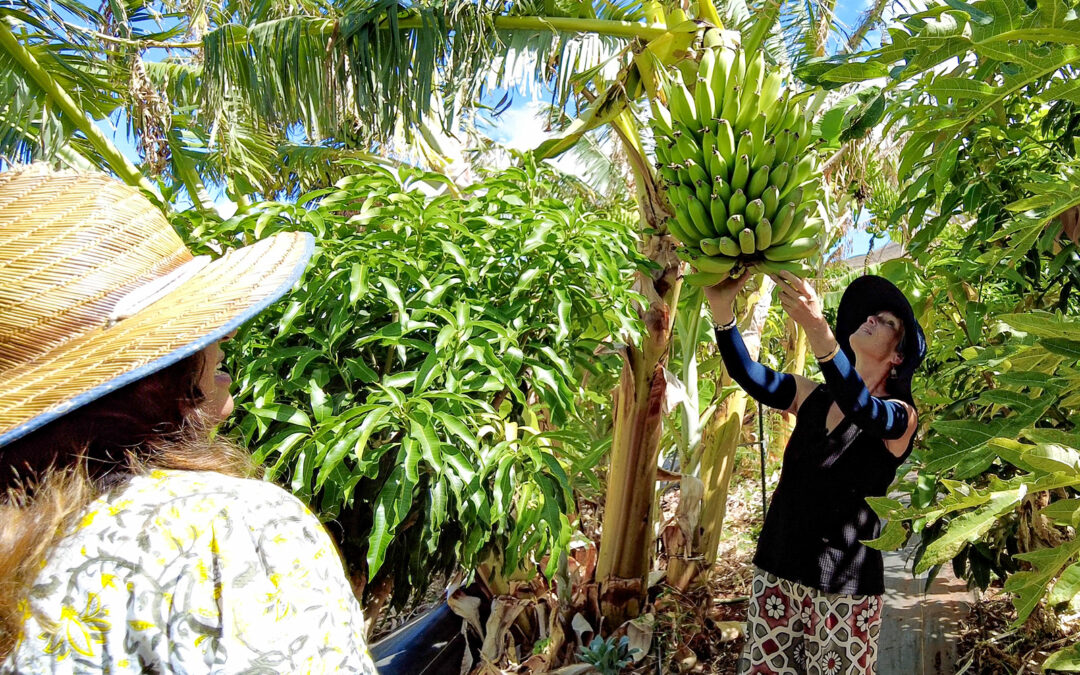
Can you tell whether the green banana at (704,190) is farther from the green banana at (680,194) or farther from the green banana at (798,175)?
the green banana at (798,175)

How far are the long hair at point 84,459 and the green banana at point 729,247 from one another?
1.12 m

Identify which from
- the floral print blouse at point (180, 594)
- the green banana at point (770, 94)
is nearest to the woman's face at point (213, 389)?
the floral print blouse at point (180, 594)

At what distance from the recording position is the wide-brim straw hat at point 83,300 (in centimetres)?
92

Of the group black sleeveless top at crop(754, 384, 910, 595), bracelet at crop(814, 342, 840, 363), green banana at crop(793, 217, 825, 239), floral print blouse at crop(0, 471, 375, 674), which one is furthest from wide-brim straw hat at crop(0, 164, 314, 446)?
black sleeveless top at crop(754, 384, 910, 595)

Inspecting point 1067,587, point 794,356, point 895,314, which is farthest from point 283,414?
point 794,356

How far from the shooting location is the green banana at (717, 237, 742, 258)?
5.66ft

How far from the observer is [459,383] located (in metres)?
1.92

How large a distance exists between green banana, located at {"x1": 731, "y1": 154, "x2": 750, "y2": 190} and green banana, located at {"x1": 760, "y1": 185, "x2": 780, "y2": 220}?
5 centimetres

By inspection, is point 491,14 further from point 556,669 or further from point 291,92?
point 556,669

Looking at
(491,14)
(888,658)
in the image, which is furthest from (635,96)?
(888,658)

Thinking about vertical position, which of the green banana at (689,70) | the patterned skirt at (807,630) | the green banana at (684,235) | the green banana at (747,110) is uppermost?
the green banana at (689,70)

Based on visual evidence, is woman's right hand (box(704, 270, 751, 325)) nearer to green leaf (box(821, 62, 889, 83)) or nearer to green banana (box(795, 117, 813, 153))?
green banana (box(795, 117, 813, 153))

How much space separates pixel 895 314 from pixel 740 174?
1062 millimetres

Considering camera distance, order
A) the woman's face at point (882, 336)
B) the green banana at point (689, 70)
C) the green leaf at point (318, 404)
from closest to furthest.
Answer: the green leaf at point (318, 404), the woman's face at point (882, 336), the green banana at point (689, 70)
